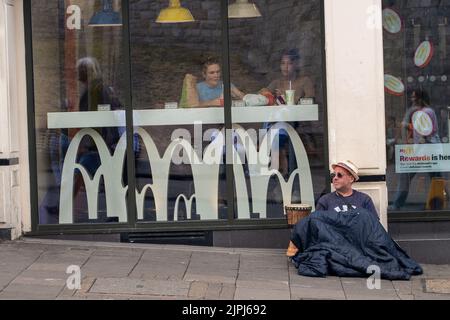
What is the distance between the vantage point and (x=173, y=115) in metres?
10.9

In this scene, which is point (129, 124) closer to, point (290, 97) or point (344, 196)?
point (290, 97)

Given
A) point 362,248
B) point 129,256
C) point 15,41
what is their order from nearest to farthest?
1. point 362,248
2. point 129,256
3. point 15,41

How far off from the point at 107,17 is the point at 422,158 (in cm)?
414

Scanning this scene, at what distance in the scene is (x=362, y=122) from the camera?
33.6 ft

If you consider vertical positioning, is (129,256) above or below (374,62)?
below

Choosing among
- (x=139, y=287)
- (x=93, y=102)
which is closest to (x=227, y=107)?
(x=93, y=102)

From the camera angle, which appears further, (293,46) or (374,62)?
(293,46)

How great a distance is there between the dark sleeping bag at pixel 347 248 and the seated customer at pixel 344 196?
0.16m

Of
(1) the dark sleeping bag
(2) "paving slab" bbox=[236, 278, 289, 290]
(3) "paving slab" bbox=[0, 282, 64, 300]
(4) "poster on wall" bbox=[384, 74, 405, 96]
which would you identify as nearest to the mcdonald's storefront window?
(4) "poster on wall" bbox=[384, 74, 405, 96]

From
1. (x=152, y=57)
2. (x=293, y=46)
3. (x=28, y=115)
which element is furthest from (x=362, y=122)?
(x=28, y=115)

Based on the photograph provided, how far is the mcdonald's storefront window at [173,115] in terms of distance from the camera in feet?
35.7

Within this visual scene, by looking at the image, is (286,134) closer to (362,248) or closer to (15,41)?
(362,248)

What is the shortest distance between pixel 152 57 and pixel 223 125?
46.3 inches

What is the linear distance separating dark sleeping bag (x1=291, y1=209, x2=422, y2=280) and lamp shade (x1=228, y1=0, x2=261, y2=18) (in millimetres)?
2714
